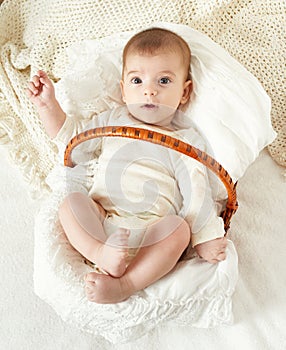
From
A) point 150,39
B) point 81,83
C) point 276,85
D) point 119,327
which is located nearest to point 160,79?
point 150,39

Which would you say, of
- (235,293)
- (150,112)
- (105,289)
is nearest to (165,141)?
(150,112)

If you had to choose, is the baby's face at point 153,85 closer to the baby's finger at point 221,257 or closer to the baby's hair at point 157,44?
the baby's hair at point 157,44

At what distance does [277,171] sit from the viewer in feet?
4.88

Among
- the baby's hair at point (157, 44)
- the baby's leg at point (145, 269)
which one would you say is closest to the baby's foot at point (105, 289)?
the baby's leg at point (145, 269)

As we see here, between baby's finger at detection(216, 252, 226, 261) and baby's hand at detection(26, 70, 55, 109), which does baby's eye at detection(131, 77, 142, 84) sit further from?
baby's finger at detection(216, 252, 226, 261)

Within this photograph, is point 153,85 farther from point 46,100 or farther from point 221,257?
point 221,257

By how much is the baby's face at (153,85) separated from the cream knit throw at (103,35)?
0.86ft

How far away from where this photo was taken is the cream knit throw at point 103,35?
1.44 metres

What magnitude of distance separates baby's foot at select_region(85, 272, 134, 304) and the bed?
7.2 inches

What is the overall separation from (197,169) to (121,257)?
270mm

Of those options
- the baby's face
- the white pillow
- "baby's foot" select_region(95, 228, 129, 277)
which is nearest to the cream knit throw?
the white pillow

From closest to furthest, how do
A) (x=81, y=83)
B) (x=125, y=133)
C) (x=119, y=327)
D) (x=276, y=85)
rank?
(x=125, y=133), (x=119, y=327), (x=81, y=83), (x=276, y=85)

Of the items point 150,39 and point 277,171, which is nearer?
point 150,39

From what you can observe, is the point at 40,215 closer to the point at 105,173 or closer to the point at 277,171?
the point at 105,173
